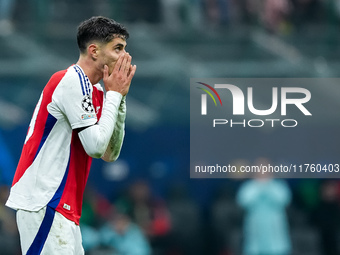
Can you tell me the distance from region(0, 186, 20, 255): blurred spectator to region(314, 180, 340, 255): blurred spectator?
5.10m

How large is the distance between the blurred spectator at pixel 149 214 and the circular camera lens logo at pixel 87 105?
7.21 m

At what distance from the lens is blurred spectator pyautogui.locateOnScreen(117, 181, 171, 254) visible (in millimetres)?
11641

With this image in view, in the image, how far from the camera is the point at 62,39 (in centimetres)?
1225

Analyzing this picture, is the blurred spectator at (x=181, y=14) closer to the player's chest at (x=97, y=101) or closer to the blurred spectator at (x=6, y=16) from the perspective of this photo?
the blurred spectator at (x=6, y=16)

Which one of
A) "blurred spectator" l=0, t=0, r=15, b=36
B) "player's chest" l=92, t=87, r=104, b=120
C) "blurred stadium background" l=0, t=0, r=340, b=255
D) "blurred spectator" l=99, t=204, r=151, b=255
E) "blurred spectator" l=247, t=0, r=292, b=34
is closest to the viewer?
"player's chest" l=92, t=87, r=104, b=120

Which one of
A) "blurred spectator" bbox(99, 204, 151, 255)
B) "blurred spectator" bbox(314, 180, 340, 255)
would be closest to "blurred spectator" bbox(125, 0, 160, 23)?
"blurred spectator" bbox(99, 204, 151, 255)

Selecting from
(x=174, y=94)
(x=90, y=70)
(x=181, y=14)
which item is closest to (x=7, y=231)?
(x=174, y=94)

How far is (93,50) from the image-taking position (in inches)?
184

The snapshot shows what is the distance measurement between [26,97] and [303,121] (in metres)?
4.72

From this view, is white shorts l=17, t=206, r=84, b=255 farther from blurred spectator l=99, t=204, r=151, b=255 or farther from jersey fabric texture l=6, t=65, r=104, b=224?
blurred spectator l=99, t=204, r=151, b=255

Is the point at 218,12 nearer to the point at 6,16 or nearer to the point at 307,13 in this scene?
the point at 307,13

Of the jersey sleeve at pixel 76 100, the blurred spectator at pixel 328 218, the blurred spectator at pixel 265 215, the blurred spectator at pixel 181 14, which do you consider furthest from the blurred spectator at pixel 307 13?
the jersey sleeve at pixel 76 100

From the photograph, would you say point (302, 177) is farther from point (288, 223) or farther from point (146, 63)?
point (146, 63)

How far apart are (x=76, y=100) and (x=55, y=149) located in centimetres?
34
